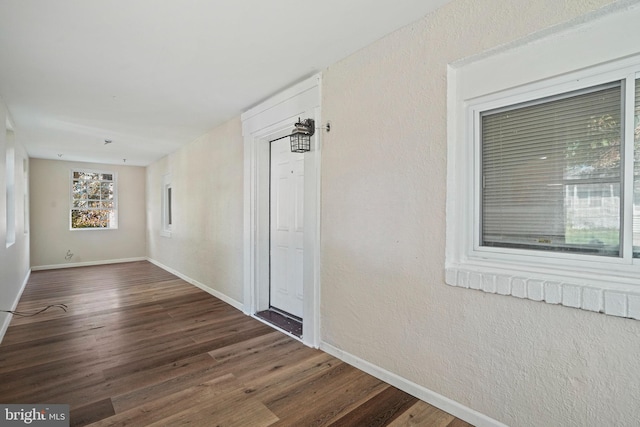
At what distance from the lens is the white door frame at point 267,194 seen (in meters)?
2.79

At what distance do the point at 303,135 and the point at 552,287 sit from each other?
210 cm

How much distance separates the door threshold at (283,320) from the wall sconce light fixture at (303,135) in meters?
1.82

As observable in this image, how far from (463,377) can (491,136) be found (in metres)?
1.43

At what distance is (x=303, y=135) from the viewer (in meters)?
2.78

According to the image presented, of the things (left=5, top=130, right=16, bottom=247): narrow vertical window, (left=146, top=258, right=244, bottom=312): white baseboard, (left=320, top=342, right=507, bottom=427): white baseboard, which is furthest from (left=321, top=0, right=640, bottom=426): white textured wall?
(left=5, top=130, right=16, bottom=247): narrow vertical window

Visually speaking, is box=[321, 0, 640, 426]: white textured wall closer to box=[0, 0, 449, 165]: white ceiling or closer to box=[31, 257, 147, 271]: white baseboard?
box=[0, 0, 449, 165]: white ceiling

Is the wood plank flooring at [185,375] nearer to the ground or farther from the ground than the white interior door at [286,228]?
nearer to the ground

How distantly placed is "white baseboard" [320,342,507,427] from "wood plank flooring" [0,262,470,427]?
1.5 inches

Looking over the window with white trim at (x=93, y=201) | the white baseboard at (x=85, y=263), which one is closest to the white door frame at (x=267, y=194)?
the white baseboard at (x=85, y=263)

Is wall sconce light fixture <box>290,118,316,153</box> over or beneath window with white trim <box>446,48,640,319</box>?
over

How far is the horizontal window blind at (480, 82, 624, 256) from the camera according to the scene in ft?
4.78

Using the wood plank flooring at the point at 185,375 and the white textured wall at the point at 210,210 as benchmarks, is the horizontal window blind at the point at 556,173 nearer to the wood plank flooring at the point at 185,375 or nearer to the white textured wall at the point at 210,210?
the wood plank flooring at the point at 185,375

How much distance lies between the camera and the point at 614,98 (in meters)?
1.44

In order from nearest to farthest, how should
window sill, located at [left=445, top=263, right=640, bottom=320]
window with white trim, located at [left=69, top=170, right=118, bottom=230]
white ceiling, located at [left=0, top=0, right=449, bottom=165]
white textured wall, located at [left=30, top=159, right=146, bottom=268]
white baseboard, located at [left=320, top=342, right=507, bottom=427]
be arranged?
1. window sill, located at [left=445, top=263, right=640, bottom=320]
2. white baseboard, located at [left=320, top=342, right=507, bottom=427]
3. white ceiling, located at [left=0, top=0, right=449, bottom=165]
4. white textured wall, located at [left=30, top=159, right=146, bottom=268]
5. window with white trim, located at [left=69, top=170, right=118, bottom=230]
